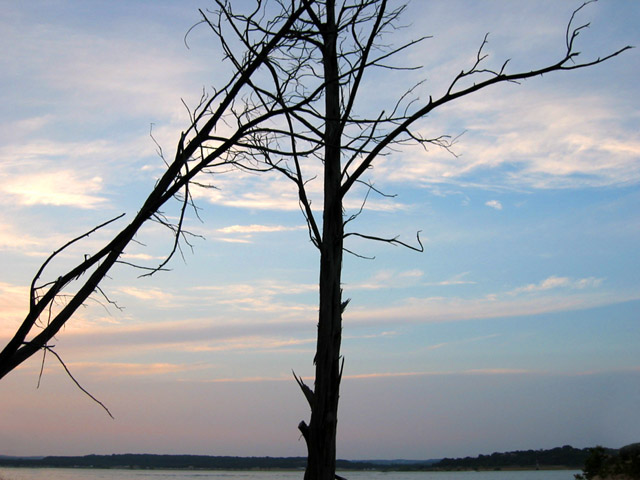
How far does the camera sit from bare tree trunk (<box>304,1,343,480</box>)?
11.5ft

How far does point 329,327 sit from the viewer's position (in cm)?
359

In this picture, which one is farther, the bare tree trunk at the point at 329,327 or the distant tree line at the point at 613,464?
the distant tree line at the point at 613,464

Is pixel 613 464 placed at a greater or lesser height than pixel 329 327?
lesser

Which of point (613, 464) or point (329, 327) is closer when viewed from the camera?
point (329, 327)

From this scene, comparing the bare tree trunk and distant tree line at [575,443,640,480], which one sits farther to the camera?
distant tree line at [575,443,640,480]

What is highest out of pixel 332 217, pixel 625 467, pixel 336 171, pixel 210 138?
pixel 336 171

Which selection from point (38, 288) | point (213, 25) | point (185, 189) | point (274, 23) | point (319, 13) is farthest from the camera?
point (319, 13)

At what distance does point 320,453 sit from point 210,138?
2280mm

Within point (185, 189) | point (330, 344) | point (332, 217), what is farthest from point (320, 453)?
point (185, 189)

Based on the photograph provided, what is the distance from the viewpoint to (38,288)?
1.61 m

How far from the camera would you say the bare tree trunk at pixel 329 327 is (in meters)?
3.49

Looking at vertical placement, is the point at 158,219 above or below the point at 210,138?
below

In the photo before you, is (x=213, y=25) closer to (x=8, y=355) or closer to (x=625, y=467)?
(x=8, y=355)

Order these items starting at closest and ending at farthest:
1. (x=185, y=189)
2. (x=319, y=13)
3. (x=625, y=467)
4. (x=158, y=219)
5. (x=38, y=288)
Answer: (x=38, y=288) → (x=158, y=219) → (x=185, y=189) → (x=319, y=13) → (x=625, y=467)
